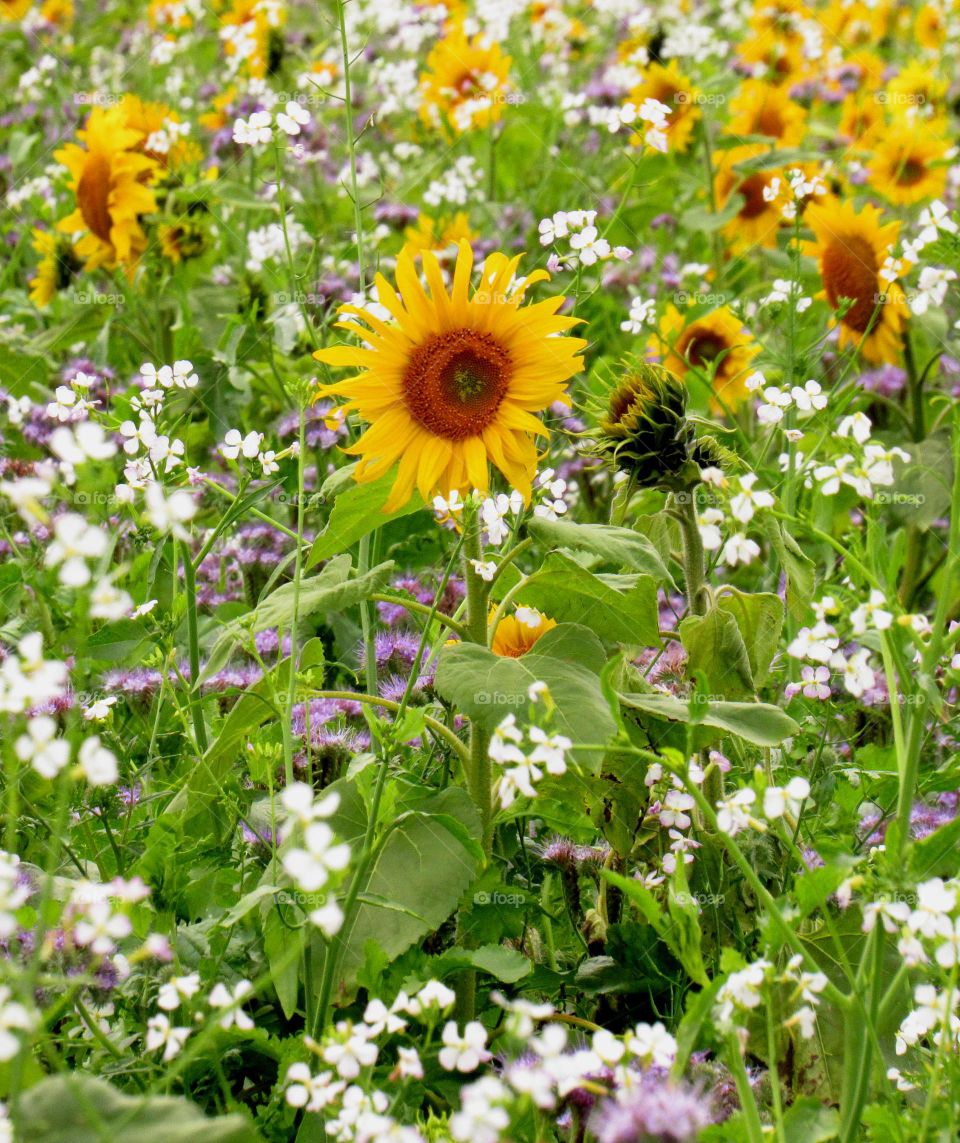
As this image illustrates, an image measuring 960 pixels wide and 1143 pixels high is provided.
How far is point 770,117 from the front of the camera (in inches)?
150

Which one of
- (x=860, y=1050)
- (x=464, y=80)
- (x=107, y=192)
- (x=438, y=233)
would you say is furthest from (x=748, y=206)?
(x=860, y=1050)

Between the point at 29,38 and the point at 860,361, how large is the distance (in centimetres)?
400

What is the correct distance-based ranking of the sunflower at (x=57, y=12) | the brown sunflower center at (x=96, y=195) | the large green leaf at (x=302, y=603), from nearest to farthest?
1. the large green leaf at (x=302, y=603)
2. the brown sunflower center at (x=96, y=195)
3. the sunflower at (x=57, y=12)

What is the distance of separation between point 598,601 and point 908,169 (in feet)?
8.01

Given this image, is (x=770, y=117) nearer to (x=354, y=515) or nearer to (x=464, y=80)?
(x=464, y=80)

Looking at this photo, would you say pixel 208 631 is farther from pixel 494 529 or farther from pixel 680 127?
pixel 680 127

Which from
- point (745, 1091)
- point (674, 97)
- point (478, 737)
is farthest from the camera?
point (674, 97)

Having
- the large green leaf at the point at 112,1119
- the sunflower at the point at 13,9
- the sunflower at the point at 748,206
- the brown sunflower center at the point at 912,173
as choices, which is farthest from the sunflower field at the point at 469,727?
the sunflower at the point at 13,9

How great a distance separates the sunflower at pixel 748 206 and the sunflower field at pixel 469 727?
0.55 meters

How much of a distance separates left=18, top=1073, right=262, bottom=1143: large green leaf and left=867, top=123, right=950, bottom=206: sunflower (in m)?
3.07

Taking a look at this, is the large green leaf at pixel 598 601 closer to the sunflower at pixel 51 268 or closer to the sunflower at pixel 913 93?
the sunflower at pixel 51 268

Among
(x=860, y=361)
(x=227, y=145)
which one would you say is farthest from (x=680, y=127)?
(x=227, y=145)

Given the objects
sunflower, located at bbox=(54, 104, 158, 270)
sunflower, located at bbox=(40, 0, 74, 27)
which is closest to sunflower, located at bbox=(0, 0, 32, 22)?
sunflower, located at bbox=(40, 0, 74, 27)

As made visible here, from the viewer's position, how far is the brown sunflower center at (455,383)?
1605 millimetres
